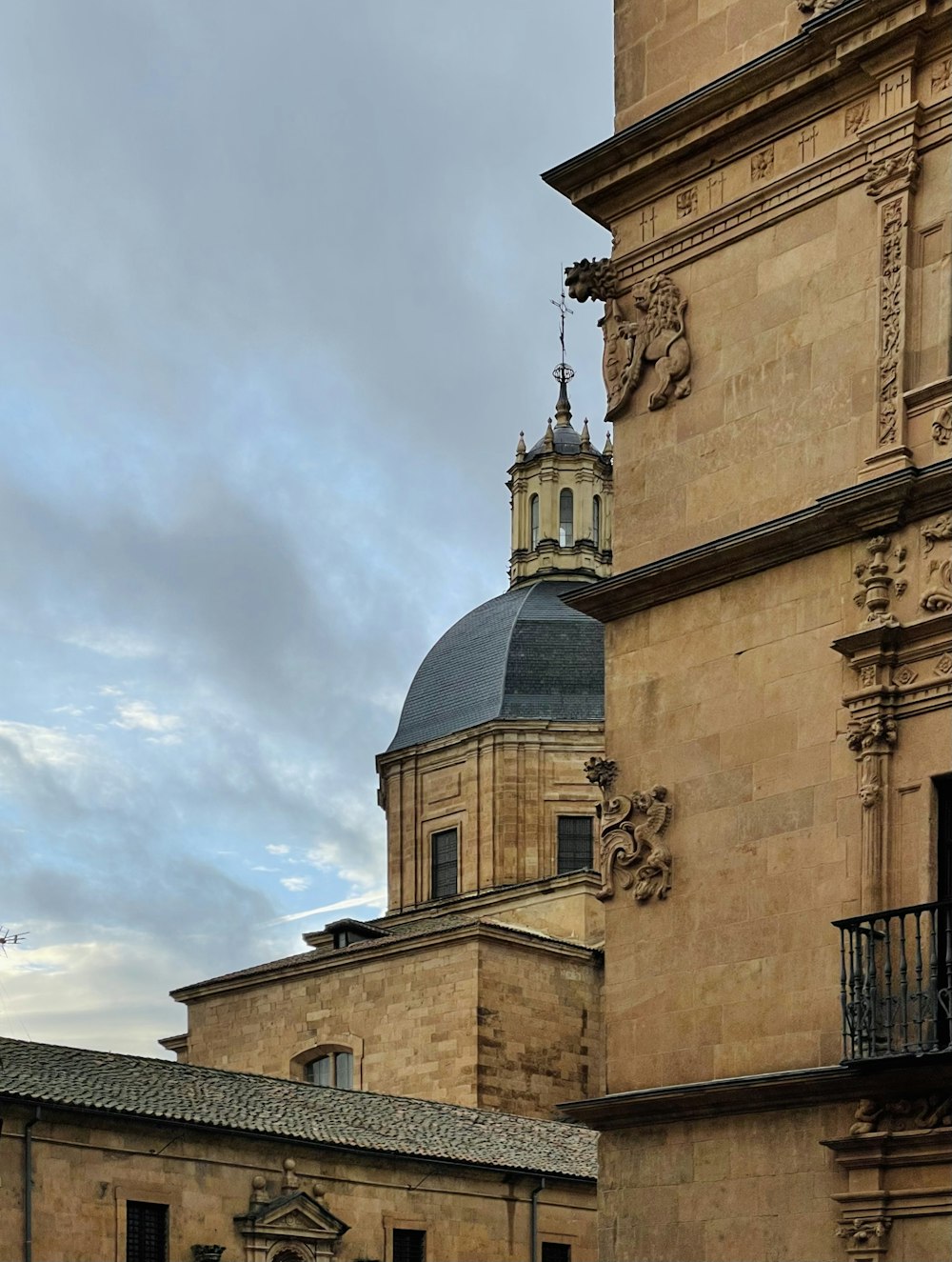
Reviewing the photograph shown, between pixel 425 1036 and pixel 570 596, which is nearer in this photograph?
pixel 570 596

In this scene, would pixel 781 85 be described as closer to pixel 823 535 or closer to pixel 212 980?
pixel 823 535

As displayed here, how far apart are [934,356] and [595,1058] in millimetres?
27341

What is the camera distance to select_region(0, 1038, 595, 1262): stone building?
81.7 ft

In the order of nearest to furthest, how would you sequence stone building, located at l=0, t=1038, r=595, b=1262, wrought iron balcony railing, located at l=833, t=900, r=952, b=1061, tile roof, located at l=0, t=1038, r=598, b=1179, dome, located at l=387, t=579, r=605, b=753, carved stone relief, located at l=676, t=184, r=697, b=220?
1. wrought iron balcony railing, located at l=833, t=900, r=952, b=1061
2. carved stone relief, located at l=676, t=184, r=697, b=220
3. stone building, located at l=0, t=1038, r=595, b=1262
4. tile roof, located at l=0, t=1038, r=598, b=1179
5. dome, located at l=387, t=579, r=605, b=753

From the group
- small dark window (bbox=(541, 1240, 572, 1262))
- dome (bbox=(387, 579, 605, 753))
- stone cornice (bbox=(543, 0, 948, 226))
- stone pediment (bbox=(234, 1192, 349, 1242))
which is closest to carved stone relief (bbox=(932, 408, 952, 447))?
stone cornice (bbox=(543, 0, 948, 226))

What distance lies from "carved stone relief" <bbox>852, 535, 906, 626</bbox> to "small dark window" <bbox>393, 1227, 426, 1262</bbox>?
55.6ft

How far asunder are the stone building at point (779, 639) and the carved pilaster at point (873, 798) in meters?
0.02

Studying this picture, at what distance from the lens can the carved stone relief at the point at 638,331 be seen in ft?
55.2

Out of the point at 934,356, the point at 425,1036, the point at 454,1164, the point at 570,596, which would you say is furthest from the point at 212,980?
the point at 934,356

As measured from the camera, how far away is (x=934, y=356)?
48.8 feet

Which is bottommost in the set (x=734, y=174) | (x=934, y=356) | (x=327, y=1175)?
(x=327, y=1175)

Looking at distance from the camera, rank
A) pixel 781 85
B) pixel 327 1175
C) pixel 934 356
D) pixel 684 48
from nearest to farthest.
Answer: pixel 934 356 < pixel 781 85 < pixel 684 48 < pixel 327 1175

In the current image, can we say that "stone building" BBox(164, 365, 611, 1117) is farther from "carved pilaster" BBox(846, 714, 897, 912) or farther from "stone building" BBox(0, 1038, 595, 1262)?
"carved pilaster" BBox(846, 714, 897, 912)

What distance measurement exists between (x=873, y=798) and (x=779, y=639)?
1616 millimetres
